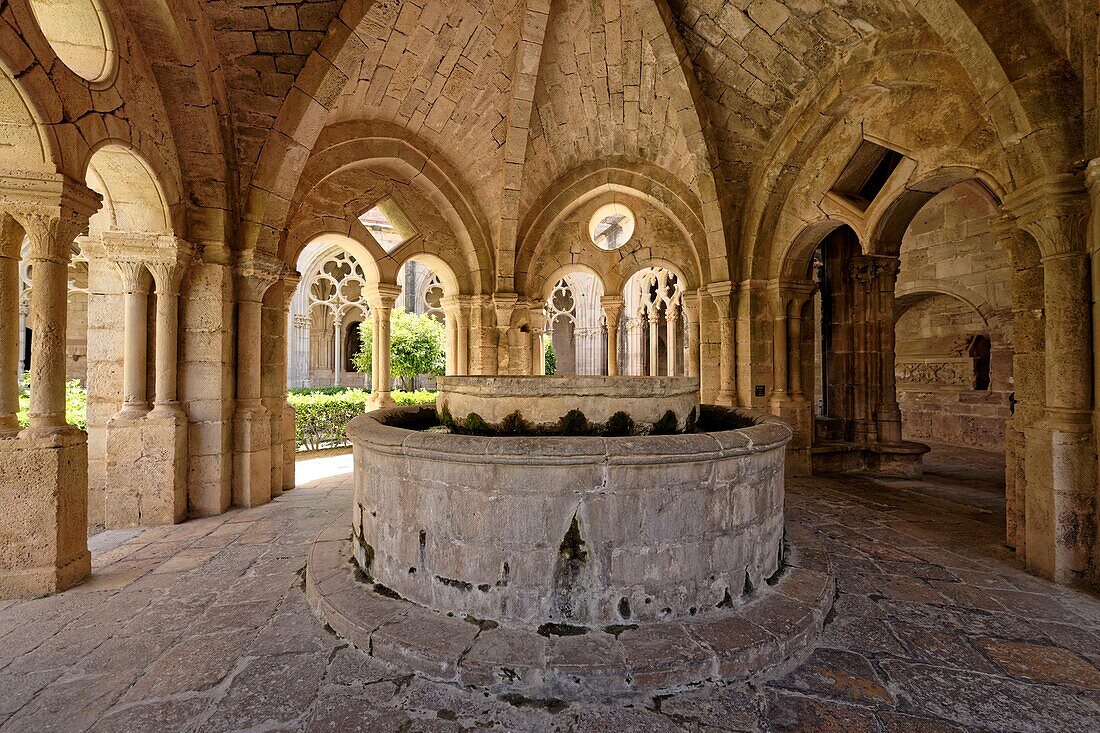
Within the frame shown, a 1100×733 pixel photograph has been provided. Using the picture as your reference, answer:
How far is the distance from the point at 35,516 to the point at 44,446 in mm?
442

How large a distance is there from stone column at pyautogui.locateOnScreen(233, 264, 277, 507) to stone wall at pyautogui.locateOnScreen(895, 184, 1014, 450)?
9.97 m

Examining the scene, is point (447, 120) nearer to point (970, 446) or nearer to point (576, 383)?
point (576, 383)

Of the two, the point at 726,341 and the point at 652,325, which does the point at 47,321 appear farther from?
the point at 652,325

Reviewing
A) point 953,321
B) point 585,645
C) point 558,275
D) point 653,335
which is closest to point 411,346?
point 558,275

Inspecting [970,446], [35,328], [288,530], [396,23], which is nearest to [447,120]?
[396,23]

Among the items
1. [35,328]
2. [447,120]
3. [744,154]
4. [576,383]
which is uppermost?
[447,120]

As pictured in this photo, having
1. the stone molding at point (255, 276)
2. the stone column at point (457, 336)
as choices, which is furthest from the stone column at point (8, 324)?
the stone column at point (457, 336)

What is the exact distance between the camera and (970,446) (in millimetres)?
8789

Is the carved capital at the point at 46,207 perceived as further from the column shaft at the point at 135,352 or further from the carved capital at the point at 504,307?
the carved capital at the point at 504,307

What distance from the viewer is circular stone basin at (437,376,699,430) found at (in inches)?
121

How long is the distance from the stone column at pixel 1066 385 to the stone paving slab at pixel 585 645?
1.88 meters

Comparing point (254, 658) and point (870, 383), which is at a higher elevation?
point (870, 383)

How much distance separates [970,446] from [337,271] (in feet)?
61.6

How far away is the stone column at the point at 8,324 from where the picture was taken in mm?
2990
